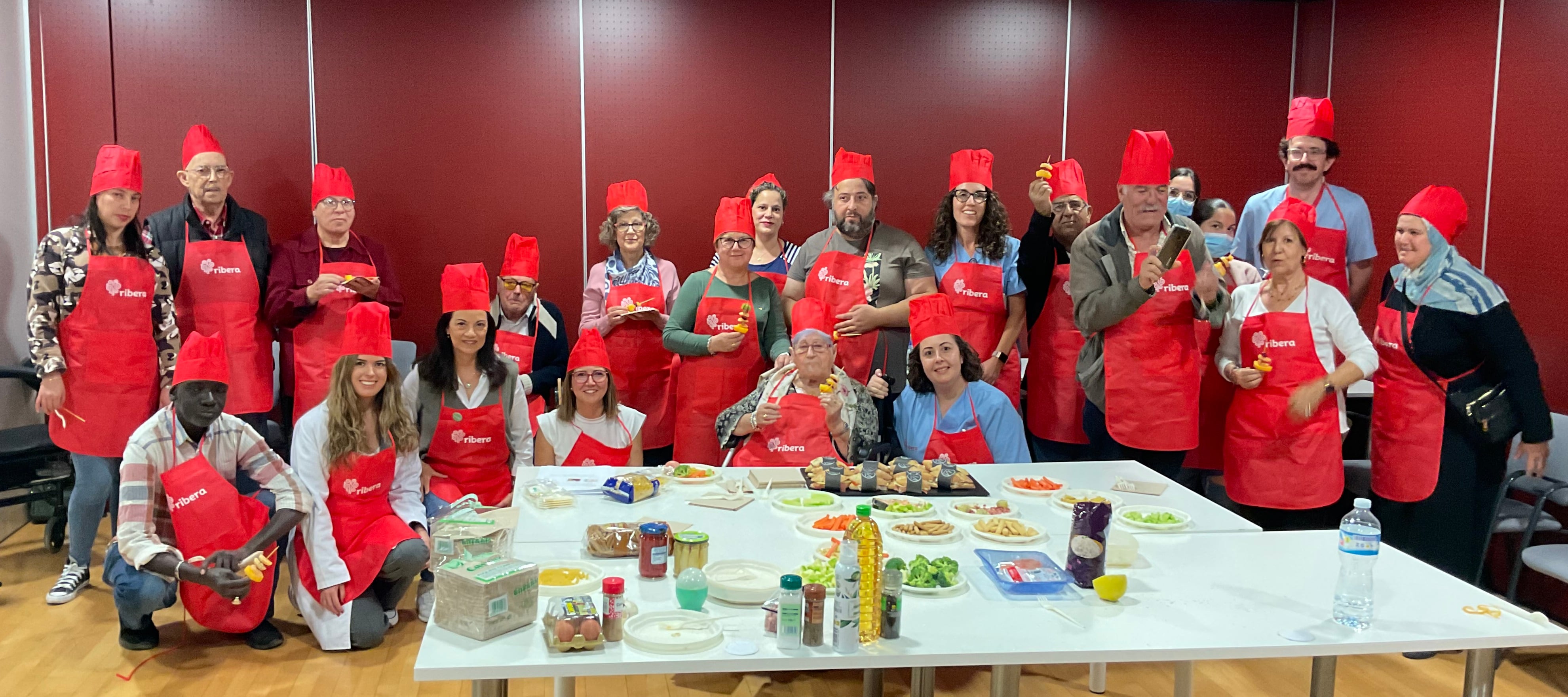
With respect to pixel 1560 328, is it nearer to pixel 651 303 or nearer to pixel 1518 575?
pixel 1518 575

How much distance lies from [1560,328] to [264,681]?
5062 mm

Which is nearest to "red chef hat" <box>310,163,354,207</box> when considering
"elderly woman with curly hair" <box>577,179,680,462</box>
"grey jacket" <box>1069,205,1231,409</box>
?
"elderly woman with curly hair" <box>577,179,680,462</box>

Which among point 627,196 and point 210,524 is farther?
point 627,196

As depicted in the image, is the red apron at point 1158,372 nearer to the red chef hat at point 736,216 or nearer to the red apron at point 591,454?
the red chef hat at point 736,216

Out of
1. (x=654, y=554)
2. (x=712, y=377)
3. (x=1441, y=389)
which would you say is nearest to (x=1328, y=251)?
(x=1441, y=389)

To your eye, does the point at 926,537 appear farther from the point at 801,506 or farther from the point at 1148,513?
the point at 1148,513

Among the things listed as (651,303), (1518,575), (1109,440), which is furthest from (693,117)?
(1518,575)

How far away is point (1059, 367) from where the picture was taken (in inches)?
176

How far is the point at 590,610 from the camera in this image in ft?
6.97

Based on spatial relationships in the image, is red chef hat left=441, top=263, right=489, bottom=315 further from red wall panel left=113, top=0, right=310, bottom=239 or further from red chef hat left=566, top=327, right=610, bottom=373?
red wall panel left=113, top=0, right=310, bottom=239

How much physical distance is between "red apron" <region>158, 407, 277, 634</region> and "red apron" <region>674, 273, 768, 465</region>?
1.62 metres

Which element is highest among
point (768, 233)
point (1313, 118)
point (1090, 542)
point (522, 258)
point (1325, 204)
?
point (1313, 118)

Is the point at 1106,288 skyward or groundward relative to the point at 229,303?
skyward

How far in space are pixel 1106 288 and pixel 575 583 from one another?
2.30 metres
